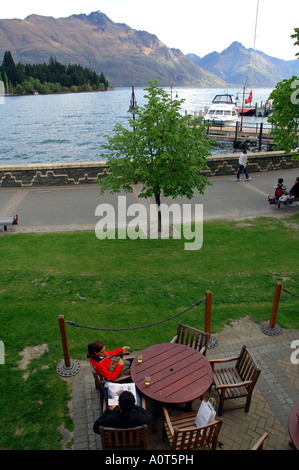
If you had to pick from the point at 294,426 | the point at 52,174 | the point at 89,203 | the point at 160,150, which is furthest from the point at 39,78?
the point at 294,426

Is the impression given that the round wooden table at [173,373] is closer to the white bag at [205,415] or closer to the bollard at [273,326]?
the white bag at [205,415]

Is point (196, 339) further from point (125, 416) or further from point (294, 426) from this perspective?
point (125, 416)

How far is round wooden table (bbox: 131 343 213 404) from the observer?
511cm

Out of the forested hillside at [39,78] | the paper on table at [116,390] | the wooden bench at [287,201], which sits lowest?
the paper on table at [116,390]

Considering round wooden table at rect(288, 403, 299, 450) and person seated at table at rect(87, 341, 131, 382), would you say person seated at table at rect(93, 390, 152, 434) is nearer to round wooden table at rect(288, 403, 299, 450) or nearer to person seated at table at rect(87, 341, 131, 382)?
person seated at table at rect(87, 341, 131, 382)

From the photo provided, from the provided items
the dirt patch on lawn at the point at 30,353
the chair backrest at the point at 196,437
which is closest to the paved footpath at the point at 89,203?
the dirt patch on lawn at the point at 30,353

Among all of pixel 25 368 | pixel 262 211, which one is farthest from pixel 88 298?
pixel 262 211

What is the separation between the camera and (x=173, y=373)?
5.50 meters

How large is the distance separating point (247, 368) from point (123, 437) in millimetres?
2253

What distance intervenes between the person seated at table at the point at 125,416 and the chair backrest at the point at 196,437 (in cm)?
46

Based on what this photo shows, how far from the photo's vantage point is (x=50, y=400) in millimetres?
5871

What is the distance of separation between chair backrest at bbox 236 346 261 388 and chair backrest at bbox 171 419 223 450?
1.06 metres

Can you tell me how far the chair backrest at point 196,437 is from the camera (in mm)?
4559

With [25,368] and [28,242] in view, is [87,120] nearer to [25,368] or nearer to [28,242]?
[28,242]
